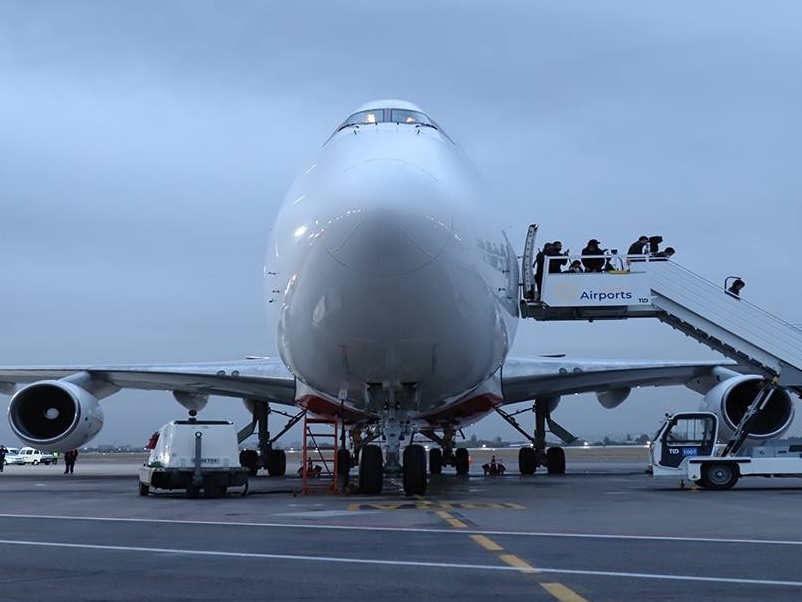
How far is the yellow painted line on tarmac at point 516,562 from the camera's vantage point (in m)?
6.59

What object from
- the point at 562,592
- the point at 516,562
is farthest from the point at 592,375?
the point at 562,592

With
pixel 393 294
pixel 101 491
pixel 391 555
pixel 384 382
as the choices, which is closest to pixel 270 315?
pixel 384 382

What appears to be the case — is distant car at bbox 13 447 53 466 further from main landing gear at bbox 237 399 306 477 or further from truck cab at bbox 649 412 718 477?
truck cab at bbox 649 412 718 477

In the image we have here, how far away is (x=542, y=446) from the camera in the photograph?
2578cm

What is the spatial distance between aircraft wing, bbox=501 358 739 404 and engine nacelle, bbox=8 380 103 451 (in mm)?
8067

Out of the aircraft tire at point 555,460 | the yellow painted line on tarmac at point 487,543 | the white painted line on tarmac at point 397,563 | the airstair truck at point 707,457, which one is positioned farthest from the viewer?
the aircraft tire at point 555,460

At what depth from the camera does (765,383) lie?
17484 millimetres

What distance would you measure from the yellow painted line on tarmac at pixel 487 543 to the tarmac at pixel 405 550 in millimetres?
30

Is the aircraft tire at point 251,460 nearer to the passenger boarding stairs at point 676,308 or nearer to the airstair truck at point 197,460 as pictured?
the airstair truck at point 197,460

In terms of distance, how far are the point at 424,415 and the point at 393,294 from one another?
16.8 ft

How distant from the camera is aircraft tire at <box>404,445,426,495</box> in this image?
14375 millimetres

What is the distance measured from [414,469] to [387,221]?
4.25m

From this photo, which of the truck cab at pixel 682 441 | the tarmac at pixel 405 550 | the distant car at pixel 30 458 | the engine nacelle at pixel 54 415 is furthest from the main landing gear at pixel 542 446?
the distant car at pixel 30 458

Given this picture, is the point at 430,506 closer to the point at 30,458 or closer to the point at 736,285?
the point at 736,285
